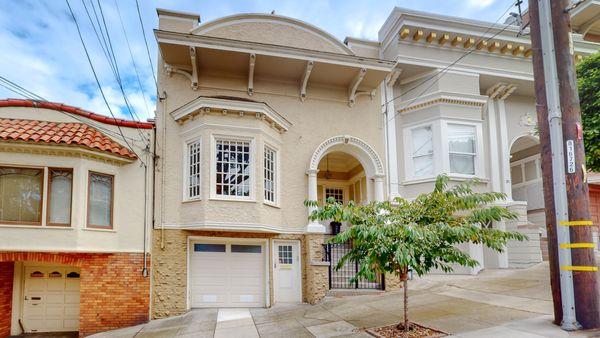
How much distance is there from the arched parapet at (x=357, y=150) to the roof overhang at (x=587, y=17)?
9.40 m

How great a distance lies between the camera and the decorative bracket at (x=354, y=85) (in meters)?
12.5

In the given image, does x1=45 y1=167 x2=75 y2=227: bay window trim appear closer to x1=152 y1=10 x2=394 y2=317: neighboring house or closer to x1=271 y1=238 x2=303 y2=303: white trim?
x1=152 y1=10 x2=394 y2=317: neighboring house

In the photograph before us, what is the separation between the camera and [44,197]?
9805 mm

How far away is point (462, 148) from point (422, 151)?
4.37ft

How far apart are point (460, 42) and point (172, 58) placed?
9.45 meters

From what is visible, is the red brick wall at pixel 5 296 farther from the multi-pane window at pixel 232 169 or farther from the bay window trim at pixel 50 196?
the multi-pane window at pixel 232 169

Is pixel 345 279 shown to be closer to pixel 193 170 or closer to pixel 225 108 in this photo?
pixel 193 170

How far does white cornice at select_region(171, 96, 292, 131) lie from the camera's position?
36.1ft

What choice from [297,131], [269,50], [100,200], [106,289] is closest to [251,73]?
[269,50]

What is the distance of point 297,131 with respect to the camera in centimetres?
1267

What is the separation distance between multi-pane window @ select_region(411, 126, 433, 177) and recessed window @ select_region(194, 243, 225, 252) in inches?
266

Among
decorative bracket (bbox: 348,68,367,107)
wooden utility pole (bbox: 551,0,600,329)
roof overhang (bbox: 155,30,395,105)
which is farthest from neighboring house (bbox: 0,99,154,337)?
wooden utility pole (bbox: 551,0,600,329)

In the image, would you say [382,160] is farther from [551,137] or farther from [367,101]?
[551,137]

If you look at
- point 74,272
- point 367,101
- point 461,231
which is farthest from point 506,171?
point 74,272
